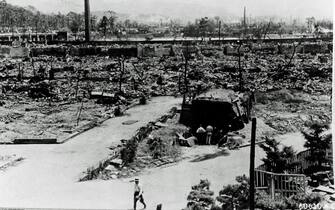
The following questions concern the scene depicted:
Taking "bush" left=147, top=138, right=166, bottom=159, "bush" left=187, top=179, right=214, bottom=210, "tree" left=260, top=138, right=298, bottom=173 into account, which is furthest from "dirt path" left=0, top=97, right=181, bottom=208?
"tree" left=260, top=138, right=298, bottom=173

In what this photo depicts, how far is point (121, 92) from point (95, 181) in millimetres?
14090

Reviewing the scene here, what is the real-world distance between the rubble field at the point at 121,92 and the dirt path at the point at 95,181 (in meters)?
1.27

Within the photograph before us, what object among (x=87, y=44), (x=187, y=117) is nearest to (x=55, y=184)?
(x=187, y=117)

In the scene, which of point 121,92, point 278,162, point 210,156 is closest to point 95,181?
point 210,156

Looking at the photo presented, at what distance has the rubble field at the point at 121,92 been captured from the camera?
17328 millimetres

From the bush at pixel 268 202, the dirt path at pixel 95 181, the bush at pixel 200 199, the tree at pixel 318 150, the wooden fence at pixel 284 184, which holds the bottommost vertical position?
the dirt path at pixel 95 181

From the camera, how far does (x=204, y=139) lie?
1414cm

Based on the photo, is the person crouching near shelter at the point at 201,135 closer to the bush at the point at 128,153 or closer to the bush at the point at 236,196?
the bush at the point at 128,153

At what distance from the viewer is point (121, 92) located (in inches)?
952

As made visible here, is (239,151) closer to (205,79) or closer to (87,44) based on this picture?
(205,79)

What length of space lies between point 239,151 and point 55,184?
574 cm

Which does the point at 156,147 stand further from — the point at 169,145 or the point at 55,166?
the point at 55,166

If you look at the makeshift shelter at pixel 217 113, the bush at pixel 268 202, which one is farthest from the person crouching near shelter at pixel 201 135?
the bush at pixel 268 202

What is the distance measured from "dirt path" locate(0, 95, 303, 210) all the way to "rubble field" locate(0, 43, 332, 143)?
1.27 m
